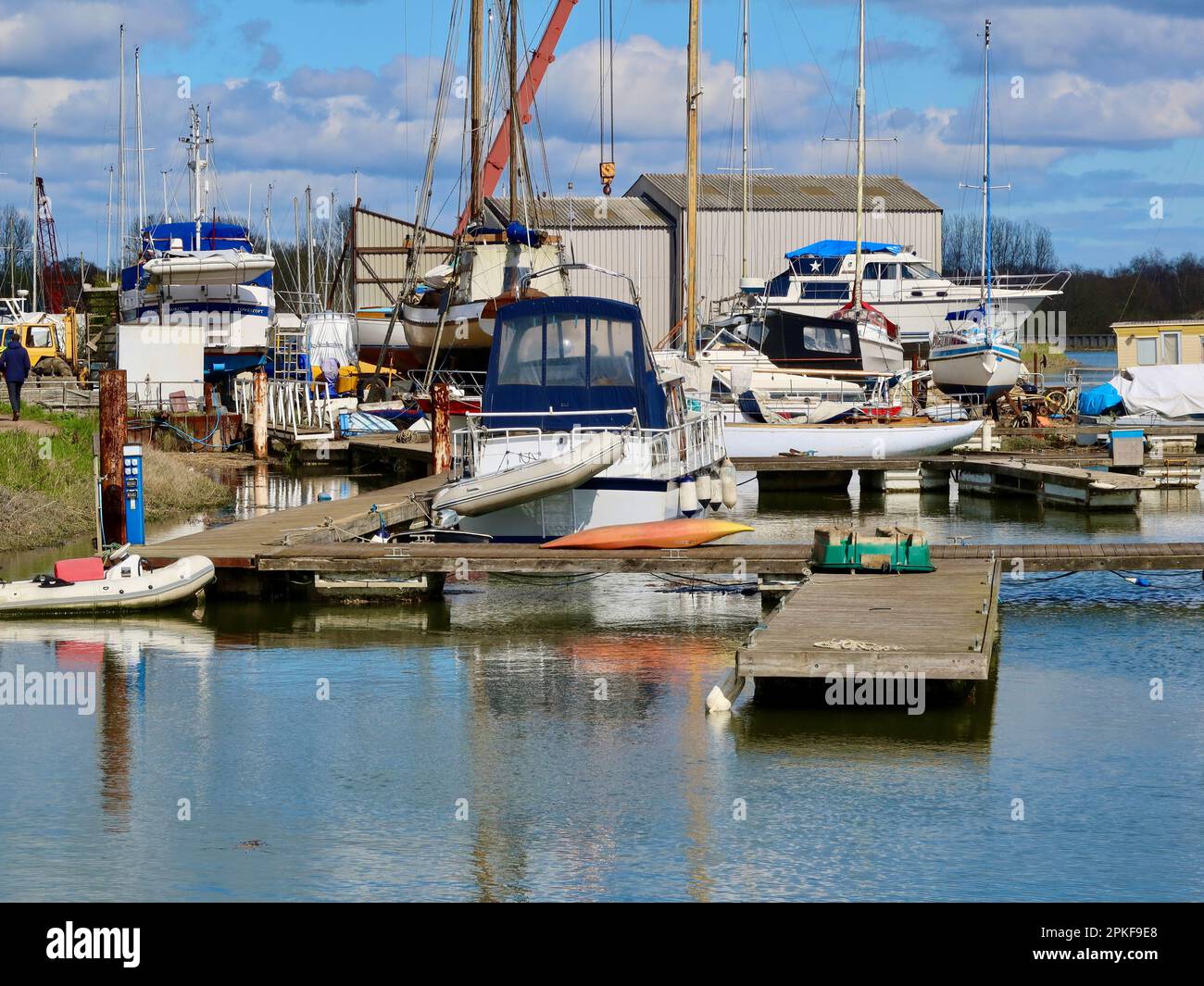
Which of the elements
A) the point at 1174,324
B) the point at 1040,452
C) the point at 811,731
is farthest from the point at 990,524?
the point at 1174,324

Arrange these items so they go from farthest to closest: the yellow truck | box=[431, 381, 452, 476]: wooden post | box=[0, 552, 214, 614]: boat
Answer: the yellow truck → box=[431, 381, 452, 476]: wooden post → box=[0, 552, 214, 614]: boat

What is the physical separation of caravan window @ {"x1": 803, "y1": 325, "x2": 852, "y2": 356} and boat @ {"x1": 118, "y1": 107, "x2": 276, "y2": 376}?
639 inches

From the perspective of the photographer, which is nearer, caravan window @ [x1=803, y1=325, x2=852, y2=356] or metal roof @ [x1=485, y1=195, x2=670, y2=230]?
caravan window @ [x1=803, y1=325, x2=852, y2=356]

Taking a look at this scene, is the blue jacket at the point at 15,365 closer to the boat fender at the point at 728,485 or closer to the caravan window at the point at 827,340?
the boat fender at the point at 728,485

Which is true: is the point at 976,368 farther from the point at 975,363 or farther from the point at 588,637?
the point at 588,637

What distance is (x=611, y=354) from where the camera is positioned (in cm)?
2227

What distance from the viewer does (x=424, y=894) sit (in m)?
9.53

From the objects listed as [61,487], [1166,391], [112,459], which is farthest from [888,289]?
[112,459]

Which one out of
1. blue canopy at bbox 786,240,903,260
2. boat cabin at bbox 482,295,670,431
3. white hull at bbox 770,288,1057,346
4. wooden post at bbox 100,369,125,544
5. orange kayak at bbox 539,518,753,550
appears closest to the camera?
orange kayak at bbox 539,518,753,550

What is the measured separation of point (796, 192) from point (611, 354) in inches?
2090

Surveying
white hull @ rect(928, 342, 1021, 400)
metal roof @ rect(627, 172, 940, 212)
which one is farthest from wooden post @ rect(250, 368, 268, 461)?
metal roof @ rect(627, 172, 940, 212)

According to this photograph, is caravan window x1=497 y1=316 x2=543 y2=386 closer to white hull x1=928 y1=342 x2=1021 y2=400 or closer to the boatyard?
the boatyard

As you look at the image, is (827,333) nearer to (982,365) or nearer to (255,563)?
(982,365)

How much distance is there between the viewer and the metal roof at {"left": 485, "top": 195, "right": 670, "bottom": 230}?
68.5 m
